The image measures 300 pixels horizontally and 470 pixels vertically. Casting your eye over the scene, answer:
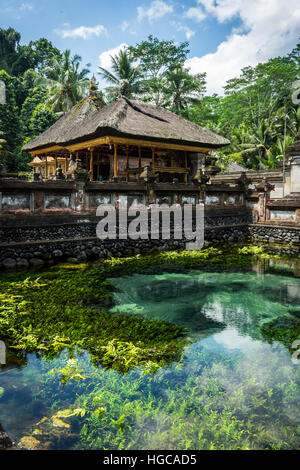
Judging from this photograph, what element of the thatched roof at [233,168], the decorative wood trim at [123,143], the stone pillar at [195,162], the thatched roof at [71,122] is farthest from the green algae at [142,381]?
the thatched roof at [233,168]

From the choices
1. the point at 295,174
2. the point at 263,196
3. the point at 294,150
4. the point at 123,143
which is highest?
the point at 123,143

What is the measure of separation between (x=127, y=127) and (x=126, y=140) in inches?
24.1

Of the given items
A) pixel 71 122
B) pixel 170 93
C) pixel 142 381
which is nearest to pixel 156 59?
pixel 170 93

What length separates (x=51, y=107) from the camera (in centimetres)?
3472

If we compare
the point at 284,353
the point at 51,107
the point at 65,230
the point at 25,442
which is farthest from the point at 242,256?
Answer: the point at 51,107

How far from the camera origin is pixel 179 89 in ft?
114

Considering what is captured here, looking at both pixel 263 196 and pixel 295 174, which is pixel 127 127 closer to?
pixel 263 196

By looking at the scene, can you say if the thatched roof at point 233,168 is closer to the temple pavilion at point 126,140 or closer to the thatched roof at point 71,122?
the temple pavilion at point 126,140

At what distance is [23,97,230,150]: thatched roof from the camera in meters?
15.7

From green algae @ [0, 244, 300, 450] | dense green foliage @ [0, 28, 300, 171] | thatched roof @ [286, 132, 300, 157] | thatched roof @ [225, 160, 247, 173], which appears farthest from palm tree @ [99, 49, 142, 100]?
green algae @ [0, 244, 300, 450]

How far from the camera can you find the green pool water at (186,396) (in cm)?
359

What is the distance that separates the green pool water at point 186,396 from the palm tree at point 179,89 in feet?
105
